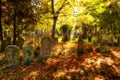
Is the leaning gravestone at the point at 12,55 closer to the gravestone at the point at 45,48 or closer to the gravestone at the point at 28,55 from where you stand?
the gravestone at the point at 28,55

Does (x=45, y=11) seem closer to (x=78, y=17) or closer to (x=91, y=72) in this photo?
(x=78, y=17)

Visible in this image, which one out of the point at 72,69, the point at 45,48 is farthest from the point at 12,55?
the point at 72,69

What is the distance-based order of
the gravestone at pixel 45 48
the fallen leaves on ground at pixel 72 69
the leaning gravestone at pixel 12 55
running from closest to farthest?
1. the fallen leaves on ground at pixel 72 69
2. the gravestone at pixel 45 48
3. the leaning gravestone at pixel 12 55

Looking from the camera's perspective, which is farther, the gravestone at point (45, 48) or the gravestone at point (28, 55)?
the gravestone at point (45, 48)

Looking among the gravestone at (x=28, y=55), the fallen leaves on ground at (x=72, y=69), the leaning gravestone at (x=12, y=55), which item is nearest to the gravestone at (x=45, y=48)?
the gravestone at (x=28, y=55)

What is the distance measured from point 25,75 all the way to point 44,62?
1.96 metres

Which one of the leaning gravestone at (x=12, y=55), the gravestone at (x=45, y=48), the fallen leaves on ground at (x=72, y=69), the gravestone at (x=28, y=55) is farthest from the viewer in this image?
the leaning gravestone at (x=12, y=55)

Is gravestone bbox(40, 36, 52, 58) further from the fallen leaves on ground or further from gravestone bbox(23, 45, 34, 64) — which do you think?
the fallen leaves on ground

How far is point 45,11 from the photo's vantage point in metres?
21.2

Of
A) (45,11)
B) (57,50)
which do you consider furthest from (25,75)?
(45,11)

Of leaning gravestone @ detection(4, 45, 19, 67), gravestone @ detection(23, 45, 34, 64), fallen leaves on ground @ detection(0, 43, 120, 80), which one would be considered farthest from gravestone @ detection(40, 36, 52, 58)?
leaning gravestone @ detection(4, 45, 19, 67)

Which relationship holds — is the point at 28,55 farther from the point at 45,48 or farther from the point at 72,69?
the point at 72,69

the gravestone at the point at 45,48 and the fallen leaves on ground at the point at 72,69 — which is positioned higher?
the gravestone at the point at 45,48

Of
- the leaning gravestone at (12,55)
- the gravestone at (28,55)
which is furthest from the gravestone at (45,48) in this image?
the leaning gravestone at (12,55)
